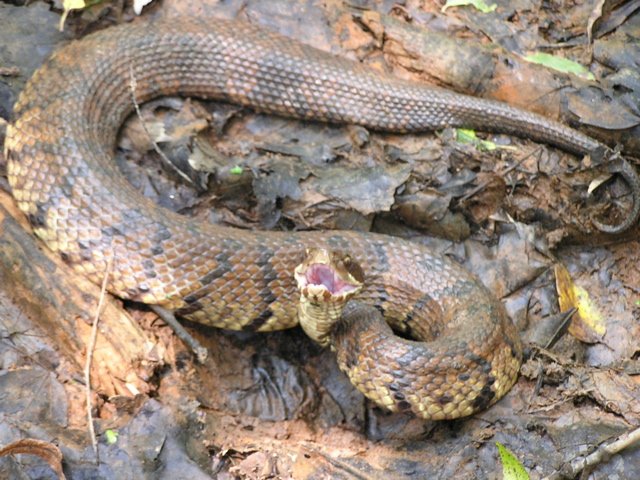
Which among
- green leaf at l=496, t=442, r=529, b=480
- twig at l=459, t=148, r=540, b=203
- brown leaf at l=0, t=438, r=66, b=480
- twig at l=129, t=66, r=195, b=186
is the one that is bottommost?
green leaf at l=496, t=442, r=529, b=480

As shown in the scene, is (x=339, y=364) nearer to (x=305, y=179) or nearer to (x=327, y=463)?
(x=327, y=463)

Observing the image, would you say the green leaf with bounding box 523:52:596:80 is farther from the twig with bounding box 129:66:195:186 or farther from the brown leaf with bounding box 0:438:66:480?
the brown leaf with bounding box 0:438:66:480

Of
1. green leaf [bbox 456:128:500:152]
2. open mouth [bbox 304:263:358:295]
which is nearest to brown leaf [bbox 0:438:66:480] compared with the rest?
open mouth [bbox 304:263:358:295]

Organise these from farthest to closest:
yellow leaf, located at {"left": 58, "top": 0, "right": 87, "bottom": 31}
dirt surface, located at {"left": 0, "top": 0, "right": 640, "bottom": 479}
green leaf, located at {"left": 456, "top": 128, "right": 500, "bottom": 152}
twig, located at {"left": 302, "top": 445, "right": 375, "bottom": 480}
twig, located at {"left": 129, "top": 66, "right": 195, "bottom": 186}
Result: 1. green leaf, located at {"left": 456, "top": 128, "right": 500, "bottom": 152}
2. yellow leaf, located at {"left": 58, "top": 0, "right": 87, "bottom": 31}
3. twig, located at {"left": 129, "top": 66, "right": 195, "bottom": 186}
4. twig, located at {"left": 302, "top": 445, "right": 375, "bottom": 480}
5. dirt surface, located at {"left": 0, "top": 0, "right": 640, "bottom": 479}

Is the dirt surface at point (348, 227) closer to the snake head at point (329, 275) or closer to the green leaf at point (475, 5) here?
the green leaf at point (475, 5)

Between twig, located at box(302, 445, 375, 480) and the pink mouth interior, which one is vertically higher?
the pink mouth interior

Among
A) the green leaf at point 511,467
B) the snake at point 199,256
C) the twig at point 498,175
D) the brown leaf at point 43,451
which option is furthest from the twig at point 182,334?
the twig at point 498,175
